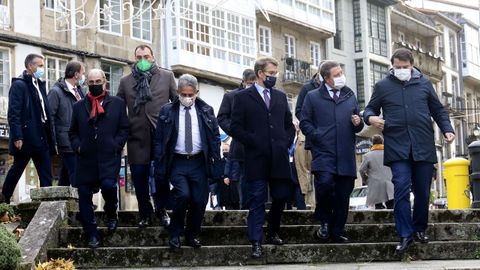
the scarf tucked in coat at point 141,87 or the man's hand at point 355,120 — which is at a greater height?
the scarf tucked in coat at point 141,87

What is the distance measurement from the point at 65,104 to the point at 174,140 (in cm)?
233

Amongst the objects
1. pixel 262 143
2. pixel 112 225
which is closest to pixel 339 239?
pixel 262 143

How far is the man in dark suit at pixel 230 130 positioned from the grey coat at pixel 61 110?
6.48 ft

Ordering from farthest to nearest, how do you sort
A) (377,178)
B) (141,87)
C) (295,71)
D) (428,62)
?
(428,62)
(295,71)
(377,178)
(141,87)

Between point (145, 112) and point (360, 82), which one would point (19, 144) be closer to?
point (145, 112)

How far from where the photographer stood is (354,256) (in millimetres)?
10156

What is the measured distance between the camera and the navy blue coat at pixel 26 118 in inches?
452

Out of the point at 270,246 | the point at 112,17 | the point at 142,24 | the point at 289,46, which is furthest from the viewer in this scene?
the point at 289,46

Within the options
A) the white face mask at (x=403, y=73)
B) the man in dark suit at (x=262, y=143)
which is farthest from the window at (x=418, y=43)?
the man in dark suit at (x=262, y=143)

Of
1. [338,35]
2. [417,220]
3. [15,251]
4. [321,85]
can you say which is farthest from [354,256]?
[338,35]

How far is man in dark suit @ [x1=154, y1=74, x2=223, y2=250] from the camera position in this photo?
10.0 m

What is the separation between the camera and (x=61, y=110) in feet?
39.0

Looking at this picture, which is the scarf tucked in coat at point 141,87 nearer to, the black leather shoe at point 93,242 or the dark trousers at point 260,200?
the black leather shoe at point 93,242

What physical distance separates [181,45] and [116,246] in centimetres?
2309
